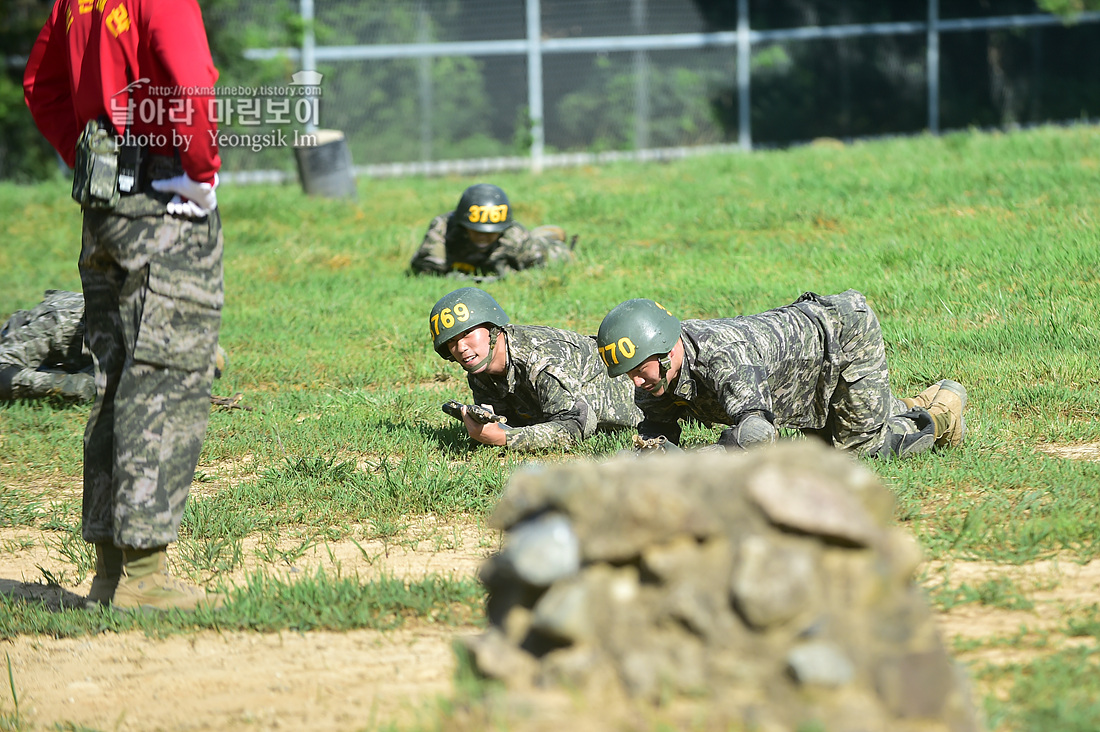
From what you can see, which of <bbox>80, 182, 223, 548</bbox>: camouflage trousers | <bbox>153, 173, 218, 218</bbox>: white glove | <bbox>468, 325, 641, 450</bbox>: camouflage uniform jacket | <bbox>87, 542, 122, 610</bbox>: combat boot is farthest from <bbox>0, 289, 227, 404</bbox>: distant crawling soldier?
<bbox>153, 173, 218, 218</bbox>: white glove

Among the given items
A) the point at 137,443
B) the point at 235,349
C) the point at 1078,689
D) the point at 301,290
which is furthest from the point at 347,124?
the point at 1078,689

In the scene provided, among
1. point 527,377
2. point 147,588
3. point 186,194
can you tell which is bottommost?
point 147,588

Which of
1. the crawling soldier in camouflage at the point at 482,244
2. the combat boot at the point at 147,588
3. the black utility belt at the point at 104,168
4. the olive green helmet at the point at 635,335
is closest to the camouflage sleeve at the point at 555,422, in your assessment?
the olive green helmet at the point at 635,335

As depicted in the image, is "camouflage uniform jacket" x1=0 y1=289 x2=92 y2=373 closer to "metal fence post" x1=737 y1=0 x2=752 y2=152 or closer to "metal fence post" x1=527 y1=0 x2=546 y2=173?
"metal fence post" x1=527 y1=0 x2=546 y2=173

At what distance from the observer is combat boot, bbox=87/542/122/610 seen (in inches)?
177

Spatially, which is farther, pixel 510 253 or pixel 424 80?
pixel 424 80

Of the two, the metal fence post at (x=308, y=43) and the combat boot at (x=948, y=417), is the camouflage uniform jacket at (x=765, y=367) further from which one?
the metal fence post at (x=308, y=43)

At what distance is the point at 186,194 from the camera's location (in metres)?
4.17

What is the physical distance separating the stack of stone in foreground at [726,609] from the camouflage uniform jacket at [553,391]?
11.3 feet

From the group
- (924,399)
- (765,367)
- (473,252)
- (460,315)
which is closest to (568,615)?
(765,367)

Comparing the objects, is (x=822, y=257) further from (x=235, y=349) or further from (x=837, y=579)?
(x=837, y=579)

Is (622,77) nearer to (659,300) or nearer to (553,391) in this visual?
(659,300)

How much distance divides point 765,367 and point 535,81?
1411 cm

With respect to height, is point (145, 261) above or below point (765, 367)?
above
